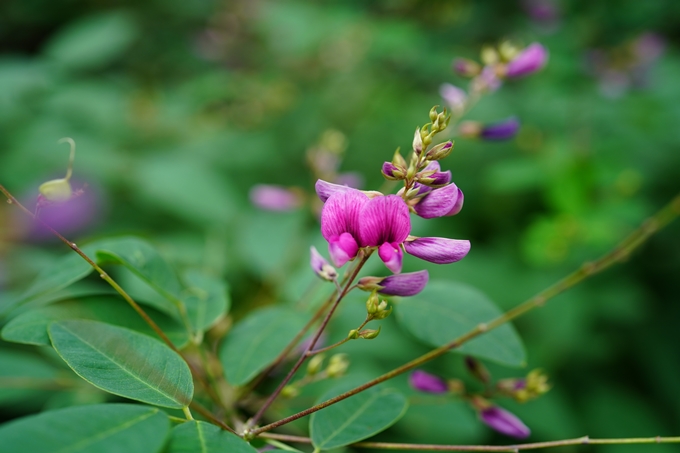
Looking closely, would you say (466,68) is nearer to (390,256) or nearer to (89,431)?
(390,256)

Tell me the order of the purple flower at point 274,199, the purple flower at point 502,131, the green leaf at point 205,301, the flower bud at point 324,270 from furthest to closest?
the purple flower at point 274,199 < the purple flower at point 502,131 < the green leaf at point 205,301 < the flower bud at point 324,270

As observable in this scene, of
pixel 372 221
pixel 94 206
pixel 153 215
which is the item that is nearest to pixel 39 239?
pixel 94 206

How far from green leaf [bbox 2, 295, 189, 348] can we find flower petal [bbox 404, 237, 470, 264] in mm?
562

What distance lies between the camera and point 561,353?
2.45 m

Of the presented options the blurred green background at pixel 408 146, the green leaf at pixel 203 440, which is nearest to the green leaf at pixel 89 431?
the green leaf at pixel 203 440

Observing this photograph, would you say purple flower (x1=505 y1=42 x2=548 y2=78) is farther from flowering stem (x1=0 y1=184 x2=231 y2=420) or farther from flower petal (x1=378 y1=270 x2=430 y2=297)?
flowering stem (x1=0 y1=184 x2=231 y2=420)

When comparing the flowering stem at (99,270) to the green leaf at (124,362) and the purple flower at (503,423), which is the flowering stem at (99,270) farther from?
the purple flower at (503,423)

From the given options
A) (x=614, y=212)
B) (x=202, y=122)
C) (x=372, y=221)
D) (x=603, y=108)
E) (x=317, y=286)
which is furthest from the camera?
(x=202, y=122)

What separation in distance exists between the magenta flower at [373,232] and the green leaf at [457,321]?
13.1 inches

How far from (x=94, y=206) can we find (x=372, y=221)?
230cm

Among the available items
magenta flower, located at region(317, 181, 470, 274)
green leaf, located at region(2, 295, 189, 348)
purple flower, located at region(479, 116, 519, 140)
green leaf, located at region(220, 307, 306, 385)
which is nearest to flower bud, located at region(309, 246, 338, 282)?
magenta flower, located at region(317, 181, 470, 274)

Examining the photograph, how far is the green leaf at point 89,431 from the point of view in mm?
567

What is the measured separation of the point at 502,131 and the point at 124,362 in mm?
944

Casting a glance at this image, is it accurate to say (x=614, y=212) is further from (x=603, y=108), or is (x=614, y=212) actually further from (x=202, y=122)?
(x=202, y=122)
